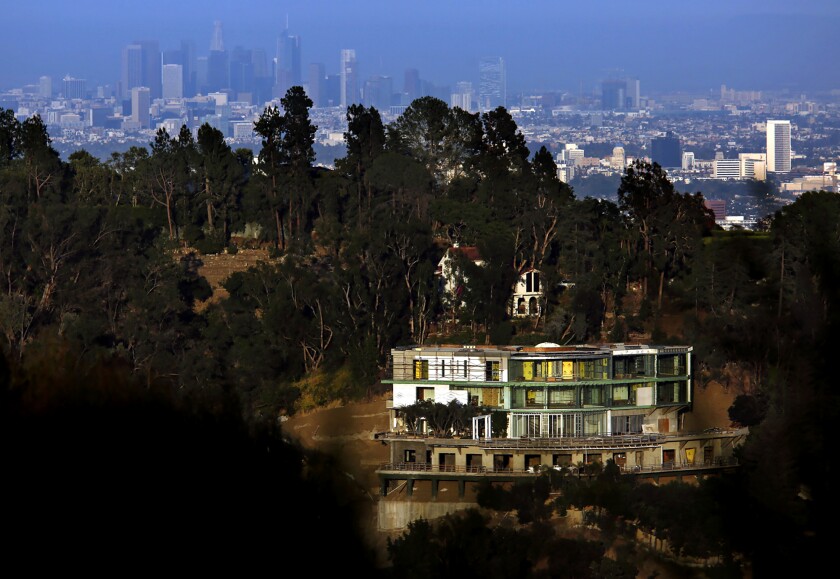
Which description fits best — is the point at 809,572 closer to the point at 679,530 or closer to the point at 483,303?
the point at 679,530

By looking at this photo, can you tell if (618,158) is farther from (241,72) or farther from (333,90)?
(241,72)

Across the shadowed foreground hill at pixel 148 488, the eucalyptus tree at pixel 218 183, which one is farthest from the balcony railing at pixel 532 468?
the eucalyptus tree at pixel 218 183

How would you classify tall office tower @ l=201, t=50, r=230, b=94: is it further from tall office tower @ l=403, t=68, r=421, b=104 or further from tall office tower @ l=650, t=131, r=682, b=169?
tall office tower @ l=650, t=131, r=682, b=169

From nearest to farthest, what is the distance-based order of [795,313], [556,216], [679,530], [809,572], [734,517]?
[795,313] → [809,572] → [734,517] → [679,530] → [556,216]

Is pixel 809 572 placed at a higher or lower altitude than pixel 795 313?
lower

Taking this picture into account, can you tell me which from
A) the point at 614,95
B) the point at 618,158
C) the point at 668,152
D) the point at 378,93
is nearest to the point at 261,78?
the point at 378,93

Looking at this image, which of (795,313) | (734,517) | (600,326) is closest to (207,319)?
(600,326)

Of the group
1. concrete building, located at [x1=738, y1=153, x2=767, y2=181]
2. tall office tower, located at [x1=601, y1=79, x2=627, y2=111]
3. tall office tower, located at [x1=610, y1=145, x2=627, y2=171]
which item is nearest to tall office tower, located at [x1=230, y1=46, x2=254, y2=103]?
tall office tower, located at [x1=601, y1=79, x2=627, y2=111]
